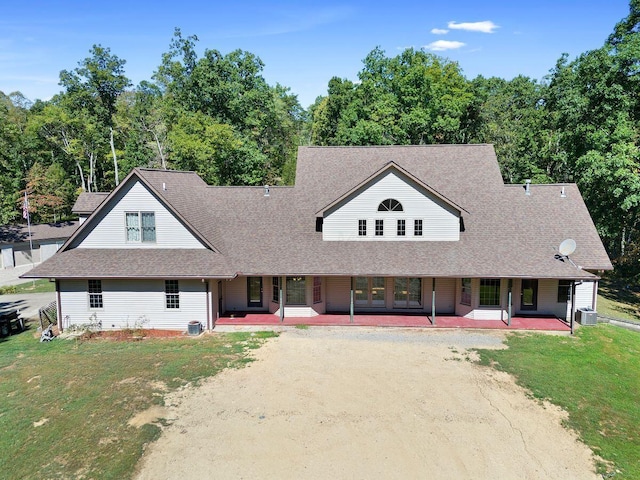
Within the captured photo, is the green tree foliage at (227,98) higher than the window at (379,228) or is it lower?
higher

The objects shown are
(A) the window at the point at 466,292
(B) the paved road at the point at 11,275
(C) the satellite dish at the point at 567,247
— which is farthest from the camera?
(B) the paved road at the point at 11,275

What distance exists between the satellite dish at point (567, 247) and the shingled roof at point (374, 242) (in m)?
0.51

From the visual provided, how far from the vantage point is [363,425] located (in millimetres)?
11781

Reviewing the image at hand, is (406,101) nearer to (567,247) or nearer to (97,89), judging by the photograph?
(567,247)

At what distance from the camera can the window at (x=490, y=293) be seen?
20.6 meters

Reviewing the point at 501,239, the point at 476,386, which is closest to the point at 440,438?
the point at 476,386

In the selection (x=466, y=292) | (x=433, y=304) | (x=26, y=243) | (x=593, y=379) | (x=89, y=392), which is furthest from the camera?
(x=26, y=243)

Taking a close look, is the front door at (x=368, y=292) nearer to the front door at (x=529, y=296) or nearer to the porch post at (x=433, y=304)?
the porch post at (x=433, y=304)

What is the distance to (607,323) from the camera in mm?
21250

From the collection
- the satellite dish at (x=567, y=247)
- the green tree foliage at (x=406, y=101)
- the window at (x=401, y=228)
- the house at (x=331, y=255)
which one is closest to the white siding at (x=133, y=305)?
the house at (x=331, y=255)

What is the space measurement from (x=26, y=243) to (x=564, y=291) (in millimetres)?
42038

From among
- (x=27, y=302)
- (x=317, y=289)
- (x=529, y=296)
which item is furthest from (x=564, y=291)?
(x=27, y=302)

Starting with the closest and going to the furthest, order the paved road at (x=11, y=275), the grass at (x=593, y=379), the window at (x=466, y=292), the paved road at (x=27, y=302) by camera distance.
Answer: the grass at (x=593, y=379) < the window at (x=466, y=292) < the paved road at (x=27, y=302) < the paved road at (x=11, y=275)

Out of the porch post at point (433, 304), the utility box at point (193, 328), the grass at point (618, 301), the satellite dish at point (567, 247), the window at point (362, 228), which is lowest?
the grass at point (618, 301)
